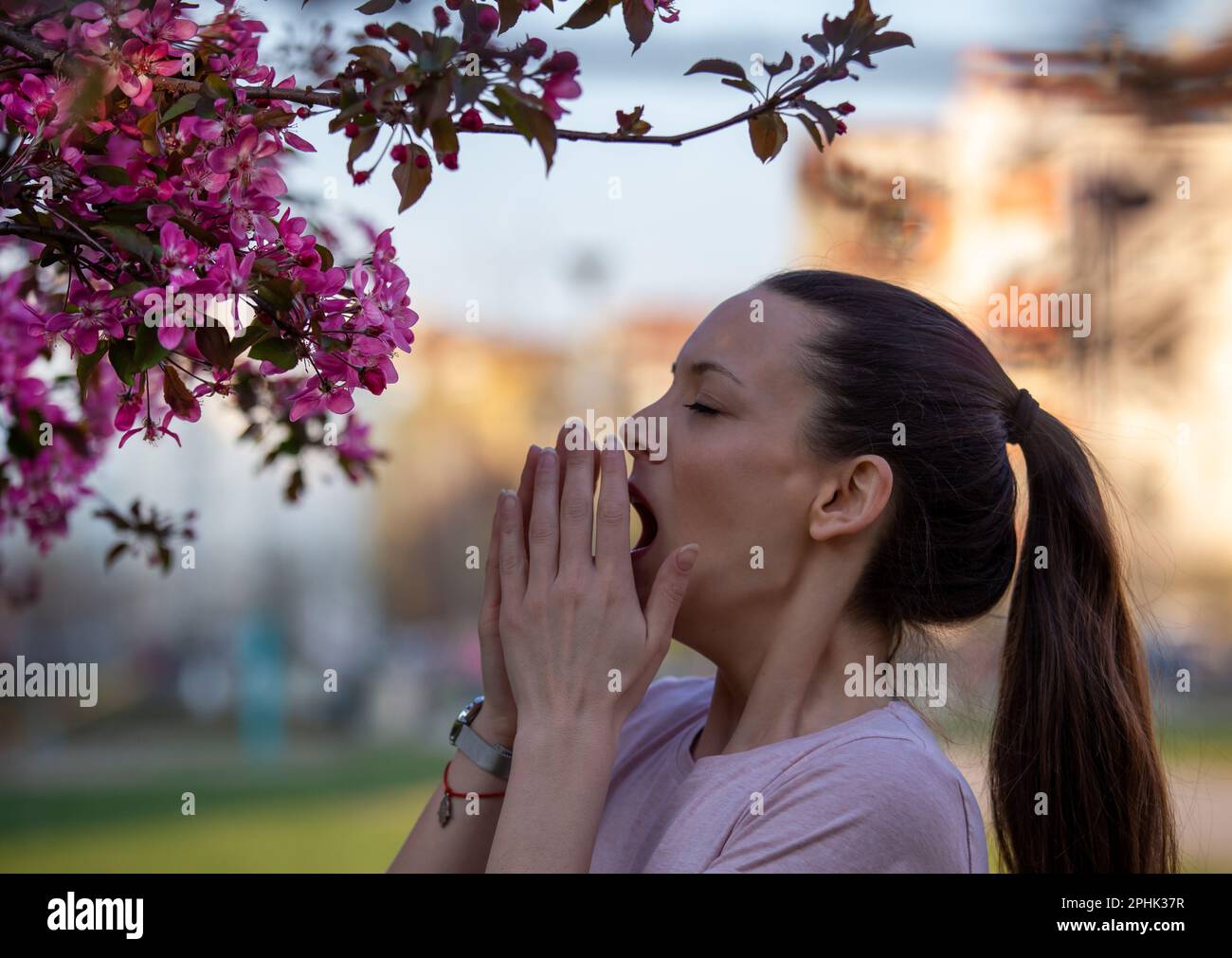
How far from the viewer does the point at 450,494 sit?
79.0ft

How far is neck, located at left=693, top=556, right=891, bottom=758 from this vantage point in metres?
1.59

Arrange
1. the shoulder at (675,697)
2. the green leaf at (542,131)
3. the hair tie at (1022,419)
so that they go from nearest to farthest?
the green leaf at (542,131)
the hair tie at (1022,419)
the shoulder at (675,697)

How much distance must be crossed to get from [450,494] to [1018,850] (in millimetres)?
22709

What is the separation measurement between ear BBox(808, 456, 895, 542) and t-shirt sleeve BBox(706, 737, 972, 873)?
0.95 ft

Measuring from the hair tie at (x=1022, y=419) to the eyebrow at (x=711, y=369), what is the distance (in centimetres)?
44

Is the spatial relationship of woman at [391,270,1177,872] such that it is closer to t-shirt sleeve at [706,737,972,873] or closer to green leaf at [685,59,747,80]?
t-shirt sleeve at [706,737,972,873]

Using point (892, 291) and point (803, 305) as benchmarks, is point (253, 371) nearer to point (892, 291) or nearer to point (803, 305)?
point (803, 305)

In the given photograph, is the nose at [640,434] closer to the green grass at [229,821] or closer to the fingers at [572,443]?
the fingers at [572,443]

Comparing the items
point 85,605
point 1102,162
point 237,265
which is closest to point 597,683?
point 237,265

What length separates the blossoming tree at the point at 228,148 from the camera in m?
1.12

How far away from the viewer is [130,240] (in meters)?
1.12

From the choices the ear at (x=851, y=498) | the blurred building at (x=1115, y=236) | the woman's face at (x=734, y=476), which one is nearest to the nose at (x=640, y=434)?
the woman's face at (x=734, y=476)

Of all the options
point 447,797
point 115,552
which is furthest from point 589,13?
point 115,552

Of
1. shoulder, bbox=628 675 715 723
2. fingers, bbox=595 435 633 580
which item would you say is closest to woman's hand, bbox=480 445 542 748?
fingers, bbox=595 435 633 580
